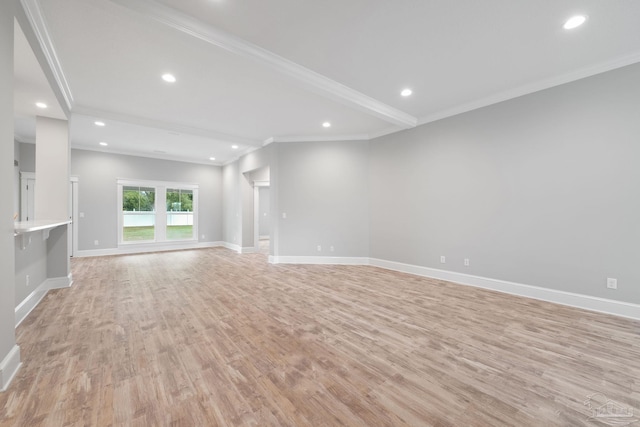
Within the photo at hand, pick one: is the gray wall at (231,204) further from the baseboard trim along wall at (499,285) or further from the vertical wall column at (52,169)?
the vertical wall column at (52,169)

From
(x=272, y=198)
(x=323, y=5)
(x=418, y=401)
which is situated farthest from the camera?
(x=272, y=198)

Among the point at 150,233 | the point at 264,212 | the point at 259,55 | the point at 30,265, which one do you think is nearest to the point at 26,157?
the point at 150,233

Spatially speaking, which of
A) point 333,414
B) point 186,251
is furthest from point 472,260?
point 186,251

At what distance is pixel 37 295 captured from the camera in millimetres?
3498

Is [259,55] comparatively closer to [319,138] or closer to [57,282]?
[319,138]

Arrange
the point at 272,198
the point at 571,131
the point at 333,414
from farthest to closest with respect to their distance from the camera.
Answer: the point at 272,198 → the point at 571,131 → the point at 333,414

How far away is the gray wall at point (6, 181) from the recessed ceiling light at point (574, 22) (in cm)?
460

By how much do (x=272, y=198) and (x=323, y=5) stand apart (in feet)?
14.2

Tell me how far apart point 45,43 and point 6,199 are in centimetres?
192

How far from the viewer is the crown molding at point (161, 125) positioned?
4438mm

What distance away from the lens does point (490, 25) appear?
97.0 inches

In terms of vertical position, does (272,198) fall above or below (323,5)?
below

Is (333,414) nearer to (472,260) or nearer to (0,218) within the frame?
(0,218)

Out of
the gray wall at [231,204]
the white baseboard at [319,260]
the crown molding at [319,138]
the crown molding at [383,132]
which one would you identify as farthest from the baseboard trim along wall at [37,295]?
the crown molding at [383,132]
